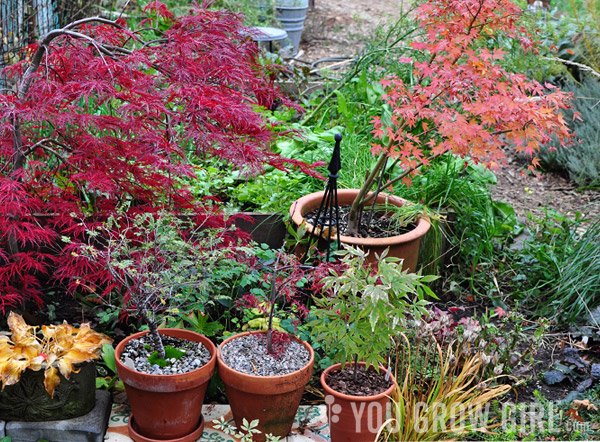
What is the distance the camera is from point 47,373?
8.55ft

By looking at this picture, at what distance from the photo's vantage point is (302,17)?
30.2 ft

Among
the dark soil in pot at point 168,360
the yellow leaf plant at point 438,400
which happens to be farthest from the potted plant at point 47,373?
the yellow leaf plant at point 438,400

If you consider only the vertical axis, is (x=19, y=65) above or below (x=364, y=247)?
above

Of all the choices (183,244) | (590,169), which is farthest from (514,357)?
(590,169)

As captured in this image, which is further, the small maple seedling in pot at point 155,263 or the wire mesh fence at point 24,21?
the wire mesh fence at point 24,21

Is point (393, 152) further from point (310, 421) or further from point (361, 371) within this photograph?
point (310, 421)

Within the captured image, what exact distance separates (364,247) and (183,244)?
1.12 meters

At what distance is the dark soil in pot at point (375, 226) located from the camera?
3.72 metres

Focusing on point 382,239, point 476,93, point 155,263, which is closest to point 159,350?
point 155,263

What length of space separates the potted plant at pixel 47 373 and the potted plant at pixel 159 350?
164 mm

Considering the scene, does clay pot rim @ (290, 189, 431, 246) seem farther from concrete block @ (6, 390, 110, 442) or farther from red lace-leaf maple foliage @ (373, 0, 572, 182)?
concrete block @ (6, 390, 110, 442)

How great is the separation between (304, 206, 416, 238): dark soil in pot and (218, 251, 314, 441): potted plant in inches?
35.0

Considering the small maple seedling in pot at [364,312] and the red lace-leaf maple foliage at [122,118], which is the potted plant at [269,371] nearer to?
the small maple seedling in pot at [364,312]

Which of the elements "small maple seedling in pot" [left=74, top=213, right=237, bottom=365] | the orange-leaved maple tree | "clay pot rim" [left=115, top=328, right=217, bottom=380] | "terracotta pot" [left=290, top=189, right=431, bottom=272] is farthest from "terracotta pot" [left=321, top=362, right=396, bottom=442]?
the orange-leaved maple tree
